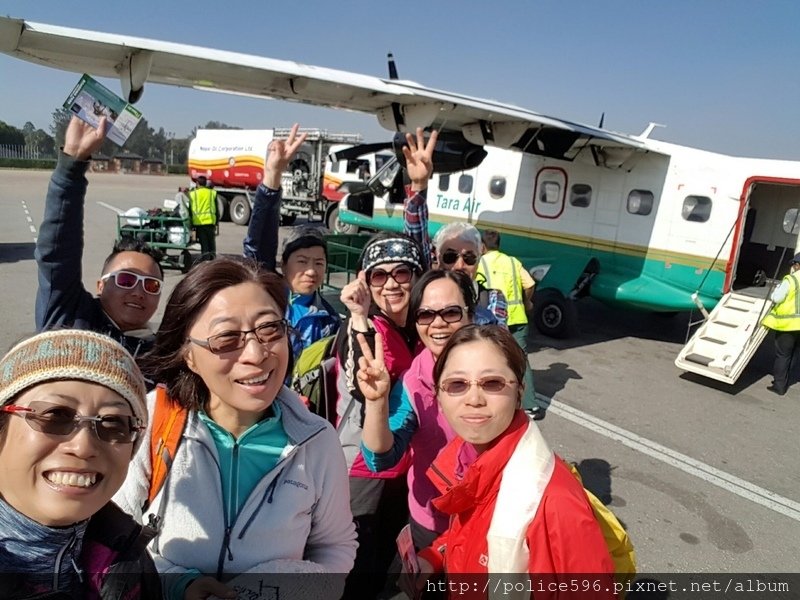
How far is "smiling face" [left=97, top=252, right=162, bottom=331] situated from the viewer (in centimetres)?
226

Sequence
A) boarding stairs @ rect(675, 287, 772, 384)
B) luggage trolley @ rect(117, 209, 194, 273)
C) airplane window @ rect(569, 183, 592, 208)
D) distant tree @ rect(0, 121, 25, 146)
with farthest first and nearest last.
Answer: distant tree @ rect(0, 121, 25, 146) < luggage trolley @ rect(117, 209, 194, 273) < airplane window @ rect(569, 183, 592, 208) < boarding stairs @ rect(675, 287, 772, 384)

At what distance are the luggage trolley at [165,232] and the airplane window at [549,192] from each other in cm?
759

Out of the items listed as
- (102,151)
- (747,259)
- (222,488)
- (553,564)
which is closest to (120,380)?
(222,488)

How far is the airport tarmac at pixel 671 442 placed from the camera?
3520 mm

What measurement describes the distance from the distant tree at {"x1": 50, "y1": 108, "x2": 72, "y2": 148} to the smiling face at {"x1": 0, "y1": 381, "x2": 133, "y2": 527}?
1.48 m

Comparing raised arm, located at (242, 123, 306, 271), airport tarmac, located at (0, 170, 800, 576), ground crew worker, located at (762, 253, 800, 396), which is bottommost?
airport tarmac, located at (0, 170, 800, 576)

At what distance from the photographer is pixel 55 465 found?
3.15 feet

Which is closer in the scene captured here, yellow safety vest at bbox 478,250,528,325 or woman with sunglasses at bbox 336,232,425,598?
woman with sunglasses at bbox 336,232,425,598

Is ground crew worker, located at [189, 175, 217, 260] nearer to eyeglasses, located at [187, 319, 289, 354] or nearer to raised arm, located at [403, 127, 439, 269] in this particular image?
raised arm, located at [403, 127, 439, 269]

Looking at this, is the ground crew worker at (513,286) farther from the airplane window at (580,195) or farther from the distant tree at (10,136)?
the distant tree at (10,136)

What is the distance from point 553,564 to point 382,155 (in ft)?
56.2

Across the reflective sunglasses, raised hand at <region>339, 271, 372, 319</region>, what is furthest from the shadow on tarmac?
raised hand at <region>339, 271, 372, 319</region>

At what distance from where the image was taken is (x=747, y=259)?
944 centimetres

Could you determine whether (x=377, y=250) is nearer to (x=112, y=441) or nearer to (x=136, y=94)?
(x=112, y=441)
